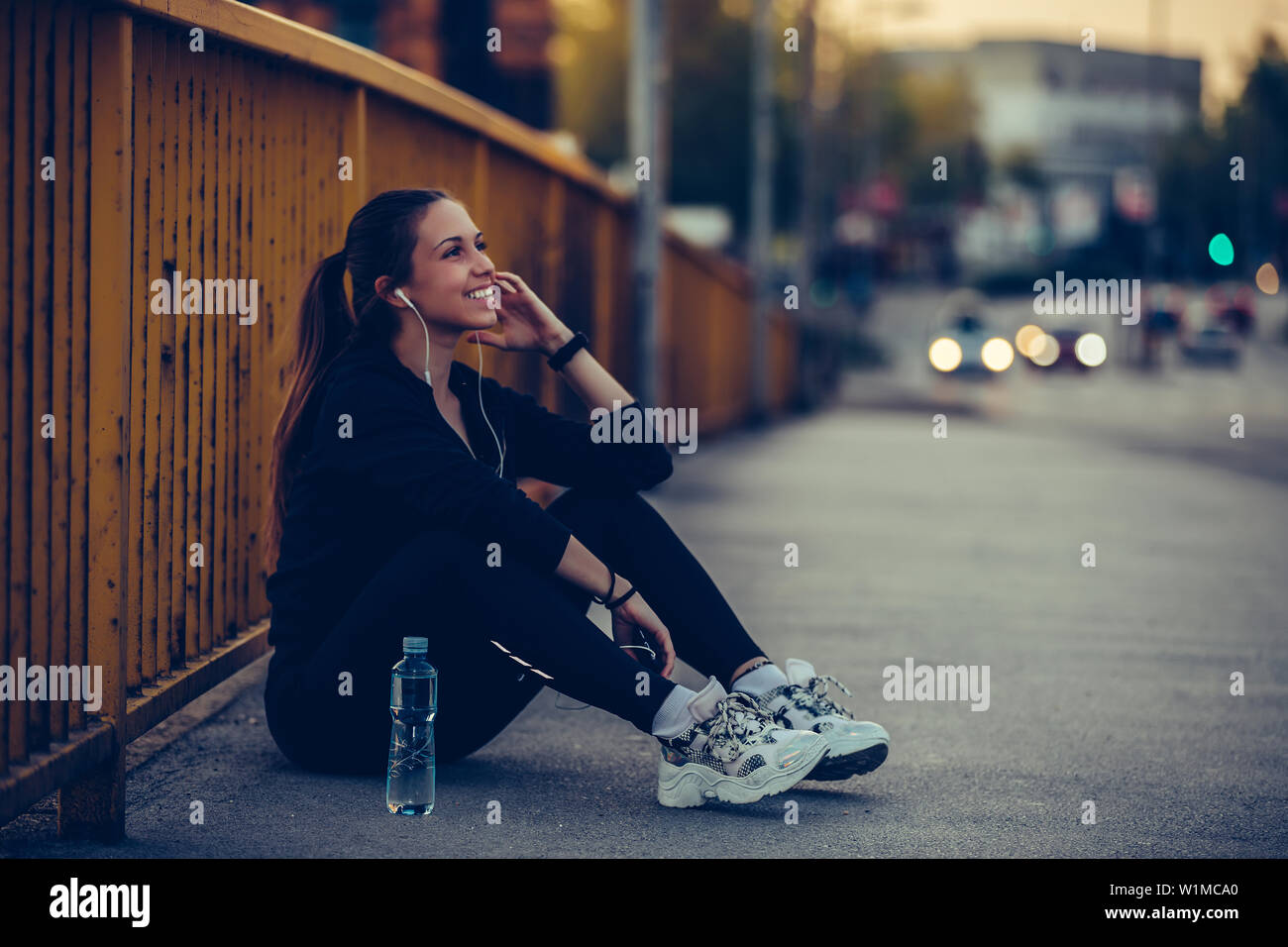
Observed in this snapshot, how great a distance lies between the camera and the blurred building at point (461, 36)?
779 inches

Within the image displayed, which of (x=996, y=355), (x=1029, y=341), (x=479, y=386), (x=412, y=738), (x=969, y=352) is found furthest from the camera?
(x=1029, y=341)

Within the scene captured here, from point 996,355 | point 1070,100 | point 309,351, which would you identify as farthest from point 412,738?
point 1070,100

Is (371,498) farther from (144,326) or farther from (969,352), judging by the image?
(969,352)

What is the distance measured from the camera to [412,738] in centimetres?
381

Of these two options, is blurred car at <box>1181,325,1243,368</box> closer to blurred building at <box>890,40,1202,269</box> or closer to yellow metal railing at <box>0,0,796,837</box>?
yellow metal railing at <box>0,0,796,837</box>

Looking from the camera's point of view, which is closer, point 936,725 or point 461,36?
point 936,725

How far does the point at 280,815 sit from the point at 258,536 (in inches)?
51.7

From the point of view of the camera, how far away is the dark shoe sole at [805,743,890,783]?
156 inches

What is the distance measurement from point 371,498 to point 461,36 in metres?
18.0

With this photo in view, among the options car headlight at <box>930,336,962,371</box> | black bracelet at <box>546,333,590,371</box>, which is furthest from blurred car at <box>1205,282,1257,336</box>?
black bracelet at <box>546,333,590,371</box>

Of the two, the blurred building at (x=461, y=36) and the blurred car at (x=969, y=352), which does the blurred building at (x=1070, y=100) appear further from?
the blurred building at (x=461, y=36)

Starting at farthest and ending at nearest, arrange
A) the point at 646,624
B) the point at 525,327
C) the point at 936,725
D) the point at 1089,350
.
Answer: the point at 1089,350, the point at 936,725, the point at 525,327, the point at 646,624

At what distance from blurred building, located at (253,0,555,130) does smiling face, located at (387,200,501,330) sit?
16.2 m

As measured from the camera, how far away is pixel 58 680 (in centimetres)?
332
